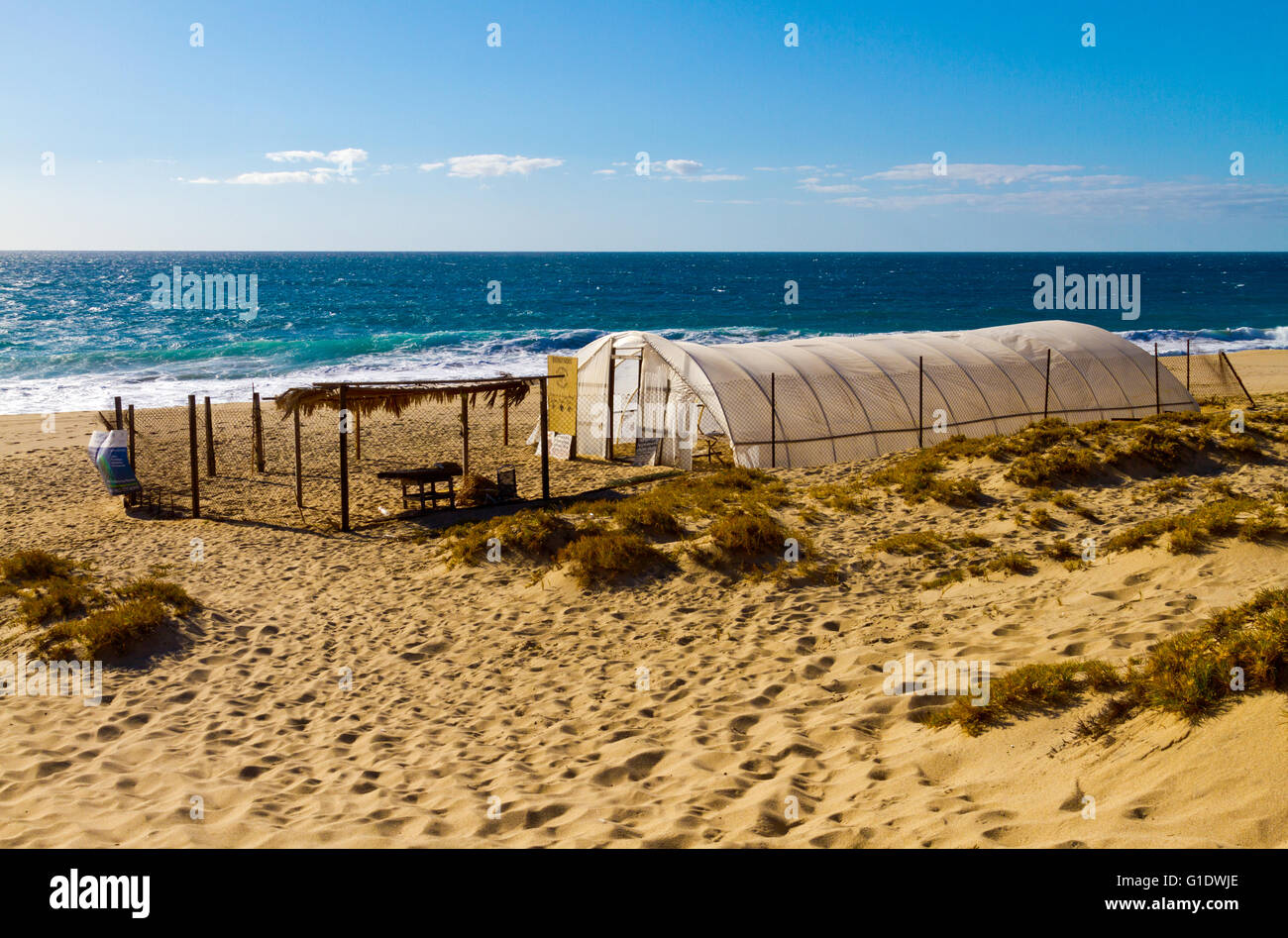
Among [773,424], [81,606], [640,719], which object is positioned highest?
[773,424]

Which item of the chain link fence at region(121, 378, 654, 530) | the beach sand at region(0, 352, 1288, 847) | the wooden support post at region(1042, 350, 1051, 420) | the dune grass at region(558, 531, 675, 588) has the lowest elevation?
the beach sand at region(0, 352, 1288, 847)

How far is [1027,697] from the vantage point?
6.83 m

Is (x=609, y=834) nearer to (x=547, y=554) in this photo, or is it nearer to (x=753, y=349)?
(x=547, y=554)

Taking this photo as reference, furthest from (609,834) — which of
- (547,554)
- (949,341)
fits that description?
(949,341)

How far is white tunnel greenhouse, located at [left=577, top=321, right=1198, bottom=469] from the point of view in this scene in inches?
755

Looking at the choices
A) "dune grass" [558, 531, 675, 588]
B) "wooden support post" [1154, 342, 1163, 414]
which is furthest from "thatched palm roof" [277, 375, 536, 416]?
"wooden support post" [1154, 342, 1163, 414]

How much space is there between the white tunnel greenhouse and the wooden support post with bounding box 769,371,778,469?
3 cm

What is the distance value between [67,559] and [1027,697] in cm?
1286

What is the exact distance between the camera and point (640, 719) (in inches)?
313

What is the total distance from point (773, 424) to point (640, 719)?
1168cm

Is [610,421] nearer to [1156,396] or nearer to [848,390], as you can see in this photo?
[848,390]

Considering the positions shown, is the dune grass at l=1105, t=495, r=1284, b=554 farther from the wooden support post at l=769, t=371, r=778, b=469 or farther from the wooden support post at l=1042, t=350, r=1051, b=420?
the wooden support post at l=1042, t=350, r=1051, b=420

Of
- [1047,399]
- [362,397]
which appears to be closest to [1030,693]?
[362,397]

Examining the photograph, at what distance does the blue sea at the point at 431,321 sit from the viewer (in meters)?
43.2
